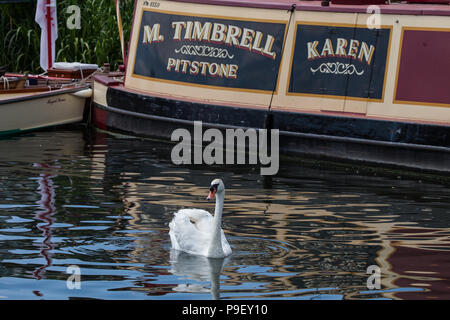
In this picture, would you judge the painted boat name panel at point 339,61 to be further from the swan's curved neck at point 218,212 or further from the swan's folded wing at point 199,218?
the swan's curved neck at point 218,212

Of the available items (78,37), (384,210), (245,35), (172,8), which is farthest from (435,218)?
(78,37)

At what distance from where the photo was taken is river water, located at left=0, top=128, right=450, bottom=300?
23.1 ft

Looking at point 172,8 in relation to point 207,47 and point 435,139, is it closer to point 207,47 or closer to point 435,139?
point 207,47

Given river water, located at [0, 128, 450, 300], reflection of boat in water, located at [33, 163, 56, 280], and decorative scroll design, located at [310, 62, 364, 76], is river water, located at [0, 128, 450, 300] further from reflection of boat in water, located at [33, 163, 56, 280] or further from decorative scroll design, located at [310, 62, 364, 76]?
decorative scroll design, located at [310, 62, 364, 76]

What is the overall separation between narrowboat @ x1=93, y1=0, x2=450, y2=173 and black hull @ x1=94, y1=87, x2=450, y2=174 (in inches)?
0.5

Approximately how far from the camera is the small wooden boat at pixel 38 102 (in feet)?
47.5

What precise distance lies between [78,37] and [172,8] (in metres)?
4.51

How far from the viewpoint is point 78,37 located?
715 inches

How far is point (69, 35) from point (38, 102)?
11.1 ft

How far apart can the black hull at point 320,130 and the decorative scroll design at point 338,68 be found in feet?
2.08

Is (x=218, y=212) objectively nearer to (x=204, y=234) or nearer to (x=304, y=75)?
(x=204, y=234)

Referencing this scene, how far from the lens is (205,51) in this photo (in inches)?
544

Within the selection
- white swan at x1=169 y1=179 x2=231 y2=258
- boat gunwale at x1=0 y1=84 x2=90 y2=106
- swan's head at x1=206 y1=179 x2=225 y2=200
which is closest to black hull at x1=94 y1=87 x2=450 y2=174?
boat gunwale at x1=0 y1=84 x2=90 y2=106

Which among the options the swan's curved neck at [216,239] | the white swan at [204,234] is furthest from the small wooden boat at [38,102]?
the swan's curved neck at [216,239]
